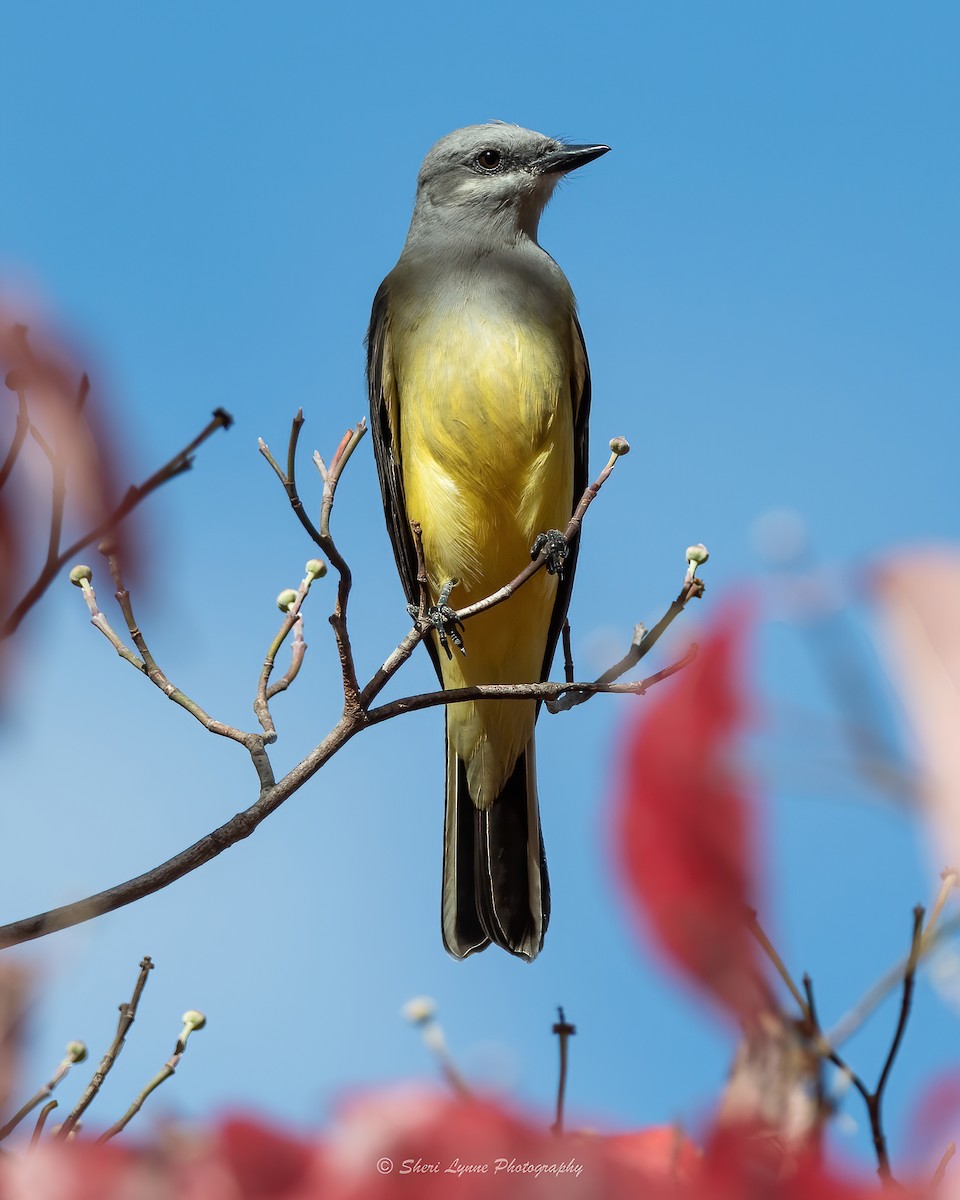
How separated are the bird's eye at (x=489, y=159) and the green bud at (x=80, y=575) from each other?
14.3 feet

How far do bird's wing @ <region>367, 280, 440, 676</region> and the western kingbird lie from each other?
0.01 metres

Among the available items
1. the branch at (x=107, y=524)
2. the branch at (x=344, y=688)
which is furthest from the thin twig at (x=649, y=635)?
the branch at (x=107, y=524)

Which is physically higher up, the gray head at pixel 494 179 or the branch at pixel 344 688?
the gray head at pixel 494 179

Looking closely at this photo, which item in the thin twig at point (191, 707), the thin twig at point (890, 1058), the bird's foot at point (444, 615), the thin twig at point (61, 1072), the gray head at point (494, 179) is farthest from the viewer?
the gray head at point (494, 179)

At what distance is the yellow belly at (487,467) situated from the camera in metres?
6.03

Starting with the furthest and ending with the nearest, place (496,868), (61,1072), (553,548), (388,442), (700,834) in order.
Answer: (388,442) → (496,868) → (553,548) → (61,1072) → (700,834)

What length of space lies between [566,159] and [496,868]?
12.6 ft

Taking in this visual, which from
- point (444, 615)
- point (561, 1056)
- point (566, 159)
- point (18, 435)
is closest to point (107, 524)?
point (18, 435)

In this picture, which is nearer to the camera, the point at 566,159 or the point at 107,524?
the point at 107,524

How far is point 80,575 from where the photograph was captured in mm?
3896

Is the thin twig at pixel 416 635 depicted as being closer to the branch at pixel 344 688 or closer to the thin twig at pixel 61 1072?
the branch at pixel 344 688

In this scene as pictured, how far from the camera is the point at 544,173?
7.12 meters

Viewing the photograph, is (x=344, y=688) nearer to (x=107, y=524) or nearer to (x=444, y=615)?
(x=444, y=615)

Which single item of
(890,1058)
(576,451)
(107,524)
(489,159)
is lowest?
(890,1058)
